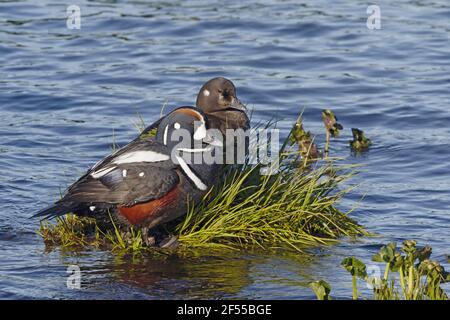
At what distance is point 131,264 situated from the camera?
800 cm

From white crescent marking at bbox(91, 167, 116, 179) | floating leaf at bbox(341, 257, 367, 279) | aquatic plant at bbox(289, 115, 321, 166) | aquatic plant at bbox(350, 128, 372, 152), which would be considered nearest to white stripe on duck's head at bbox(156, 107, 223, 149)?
white crescent marking at bbox(91, 167, 116, 179)

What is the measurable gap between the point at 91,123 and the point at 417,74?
4813 mm

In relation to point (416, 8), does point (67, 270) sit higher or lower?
lower

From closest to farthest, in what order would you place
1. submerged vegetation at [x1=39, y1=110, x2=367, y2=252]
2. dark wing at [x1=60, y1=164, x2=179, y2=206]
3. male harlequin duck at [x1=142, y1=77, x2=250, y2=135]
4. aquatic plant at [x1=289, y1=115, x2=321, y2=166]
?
1. dark wing at [x1=60, y1=164, x2=179, y2=206]
2. submerged vegetation at [x1=39, y1=110, x2=367, y2=252]
3. male harlequin duck at [x1=142, y1=77, x2=250, y2=135]
4. aquatic plant at [x1=289, y1=115, x2=321, y2=166]

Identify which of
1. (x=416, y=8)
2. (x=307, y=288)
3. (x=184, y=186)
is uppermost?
(x=416, y=8)

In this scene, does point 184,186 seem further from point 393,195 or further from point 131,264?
point 393,195

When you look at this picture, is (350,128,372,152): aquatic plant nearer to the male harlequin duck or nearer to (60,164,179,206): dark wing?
the male harlequin duck

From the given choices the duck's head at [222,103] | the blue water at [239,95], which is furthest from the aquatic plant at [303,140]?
the duck's head at [222,103]

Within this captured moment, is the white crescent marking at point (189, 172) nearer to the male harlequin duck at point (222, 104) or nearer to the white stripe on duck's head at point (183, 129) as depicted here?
the white stripe on duck's head at point (183, 129)

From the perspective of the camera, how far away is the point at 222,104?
8.91 metres

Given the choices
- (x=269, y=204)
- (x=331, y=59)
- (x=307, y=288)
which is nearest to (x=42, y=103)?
(x=331, y=59)

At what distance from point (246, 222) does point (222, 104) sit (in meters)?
1.09

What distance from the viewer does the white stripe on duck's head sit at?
8.05 m

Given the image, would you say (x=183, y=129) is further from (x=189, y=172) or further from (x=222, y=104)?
(x=222, y=104)
